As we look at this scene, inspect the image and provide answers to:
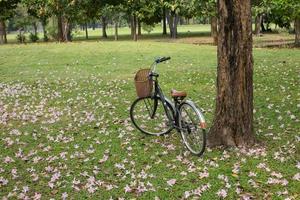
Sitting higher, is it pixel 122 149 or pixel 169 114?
pixel 169 114

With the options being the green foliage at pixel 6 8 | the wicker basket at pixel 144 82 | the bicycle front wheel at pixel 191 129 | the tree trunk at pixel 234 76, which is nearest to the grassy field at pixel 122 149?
the bicycle front wheel at pixel 191 129

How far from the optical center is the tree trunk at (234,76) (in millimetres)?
7586

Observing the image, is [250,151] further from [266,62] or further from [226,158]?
[266,62]

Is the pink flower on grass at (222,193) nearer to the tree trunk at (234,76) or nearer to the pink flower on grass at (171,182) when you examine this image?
the pink flower on grass at (171,182)

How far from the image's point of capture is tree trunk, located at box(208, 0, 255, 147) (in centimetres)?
759

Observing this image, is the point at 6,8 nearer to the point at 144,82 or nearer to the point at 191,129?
the point at 144,82

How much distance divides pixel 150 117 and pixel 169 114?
1.60 meters

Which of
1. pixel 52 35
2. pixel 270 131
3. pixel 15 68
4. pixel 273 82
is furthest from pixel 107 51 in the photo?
pixel 52 35

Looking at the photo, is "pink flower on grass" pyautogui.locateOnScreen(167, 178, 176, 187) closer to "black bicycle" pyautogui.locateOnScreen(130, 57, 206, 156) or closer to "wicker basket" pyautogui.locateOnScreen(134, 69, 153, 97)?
"black bicycle" pyautogui.locateOnScreen(130, 57, 206, 156)

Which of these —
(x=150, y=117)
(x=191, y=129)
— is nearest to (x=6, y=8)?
(x=150, y=117)

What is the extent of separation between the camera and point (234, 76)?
7.75 m

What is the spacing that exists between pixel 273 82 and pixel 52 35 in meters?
47.5

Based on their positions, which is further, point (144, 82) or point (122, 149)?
point (144, 82)

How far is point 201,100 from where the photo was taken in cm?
1295
